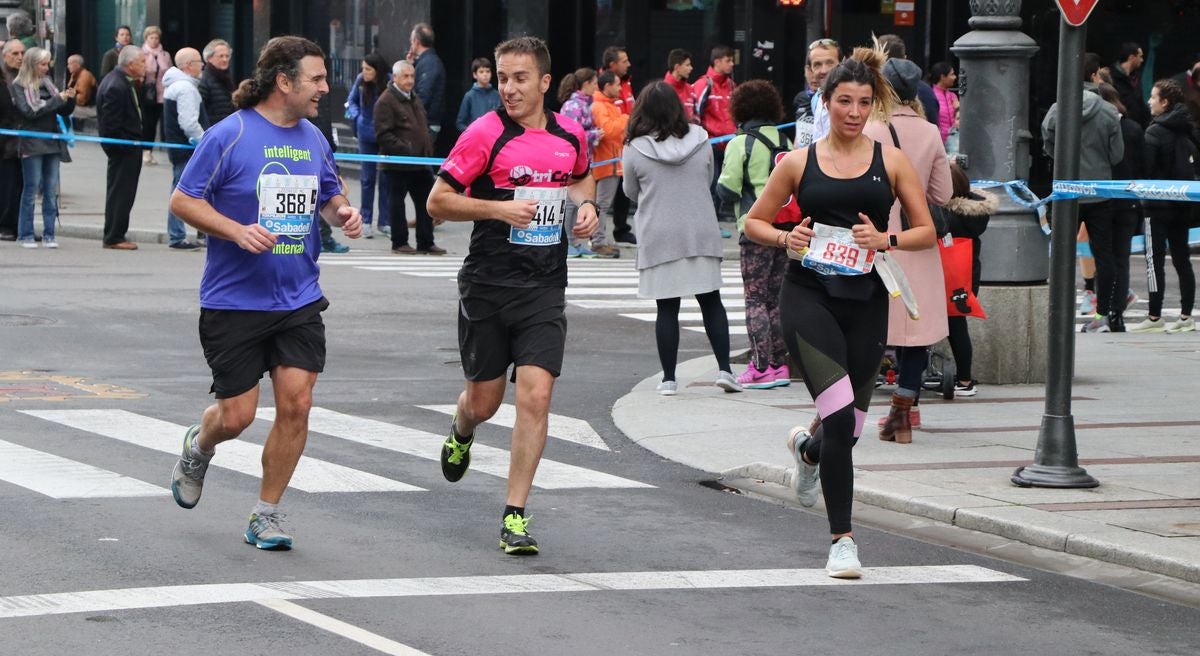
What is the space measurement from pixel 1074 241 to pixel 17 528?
4.57 meters

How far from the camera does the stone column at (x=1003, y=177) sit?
1163 cm

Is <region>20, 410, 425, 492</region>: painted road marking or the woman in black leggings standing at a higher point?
the woman in black leggings standing

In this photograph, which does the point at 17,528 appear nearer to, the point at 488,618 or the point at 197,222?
the point at 197,222

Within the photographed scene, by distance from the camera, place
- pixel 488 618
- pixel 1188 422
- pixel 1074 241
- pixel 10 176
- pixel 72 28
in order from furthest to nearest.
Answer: pixel 72 28 < pixel 10 176 < pixel 1188 422 < pixel 1074 241 < pixel 488 618

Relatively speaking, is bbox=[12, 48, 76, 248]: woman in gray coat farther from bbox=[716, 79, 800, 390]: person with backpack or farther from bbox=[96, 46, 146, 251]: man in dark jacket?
bbox=[716, 79, 800, 390]: person with backpack

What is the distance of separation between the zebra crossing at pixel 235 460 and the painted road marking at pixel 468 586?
1.73m

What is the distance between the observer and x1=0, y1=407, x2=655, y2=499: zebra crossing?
27.5 ft

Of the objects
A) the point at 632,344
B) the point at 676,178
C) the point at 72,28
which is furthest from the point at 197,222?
the point at 72,28

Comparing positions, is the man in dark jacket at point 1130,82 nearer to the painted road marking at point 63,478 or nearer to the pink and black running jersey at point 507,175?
the pink and black running jersey at point 507,175

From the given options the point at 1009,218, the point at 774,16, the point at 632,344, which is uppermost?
the point at 774,16

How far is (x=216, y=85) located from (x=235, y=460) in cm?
1153

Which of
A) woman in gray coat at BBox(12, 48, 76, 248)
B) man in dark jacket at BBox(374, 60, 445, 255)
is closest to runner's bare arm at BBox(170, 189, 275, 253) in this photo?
man in dark jacket at BBox(374, 60, 445, 255)

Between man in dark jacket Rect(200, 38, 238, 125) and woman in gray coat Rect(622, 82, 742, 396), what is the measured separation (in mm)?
9003

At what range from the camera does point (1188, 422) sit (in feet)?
34.8
